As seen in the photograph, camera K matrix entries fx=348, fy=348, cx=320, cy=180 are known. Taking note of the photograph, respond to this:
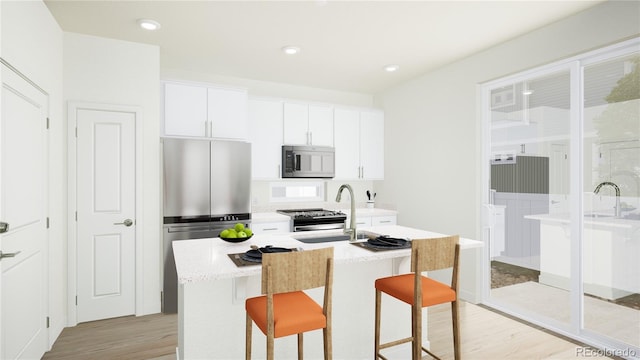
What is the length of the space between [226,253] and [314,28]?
2.14 metres

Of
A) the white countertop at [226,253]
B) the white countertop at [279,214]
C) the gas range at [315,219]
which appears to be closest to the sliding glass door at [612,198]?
the white countertop at [226,253]

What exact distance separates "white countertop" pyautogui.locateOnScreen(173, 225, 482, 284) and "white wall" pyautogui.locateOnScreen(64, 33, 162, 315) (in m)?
1.39

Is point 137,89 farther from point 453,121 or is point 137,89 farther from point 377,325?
point 453,121

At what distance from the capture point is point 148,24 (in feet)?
9.96

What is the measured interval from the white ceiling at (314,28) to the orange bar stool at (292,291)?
1992 mm

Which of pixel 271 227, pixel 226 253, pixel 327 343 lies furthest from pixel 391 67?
pixel 327 343

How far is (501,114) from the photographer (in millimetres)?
3666

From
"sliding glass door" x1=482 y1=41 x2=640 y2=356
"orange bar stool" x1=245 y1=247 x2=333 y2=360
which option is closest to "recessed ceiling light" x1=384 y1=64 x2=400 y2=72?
"sliding glass door" x1=482 y1=41 x2=640 y2=356

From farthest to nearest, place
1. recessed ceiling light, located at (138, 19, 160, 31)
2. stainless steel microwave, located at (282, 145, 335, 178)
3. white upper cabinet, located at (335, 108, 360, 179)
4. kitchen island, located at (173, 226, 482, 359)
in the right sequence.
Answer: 1. white upper cabinet, located at (335, 108, 360, 179)
2. stainless steel microwave, located at (282, 145, 335, 178)
3. recessed ceiling light, located at (138, 19, 160, 31)
4. kitchen island, located at (173, 226, 482, 359)

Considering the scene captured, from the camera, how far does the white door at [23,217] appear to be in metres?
2.08

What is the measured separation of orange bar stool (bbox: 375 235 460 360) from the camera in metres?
2.01

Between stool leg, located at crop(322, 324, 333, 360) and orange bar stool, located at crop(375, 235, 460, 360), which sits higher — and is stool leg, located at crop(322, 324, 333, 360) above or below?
below

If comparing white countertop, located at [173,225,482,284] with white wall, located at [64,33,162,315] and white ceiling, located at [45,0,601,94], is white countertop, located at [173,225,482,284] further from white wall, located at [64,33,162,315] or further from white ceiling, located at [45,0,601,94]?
white ceiling, located at [45,0,601,94]

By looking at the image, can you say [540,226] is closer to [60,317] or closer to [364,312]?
[364,312]
